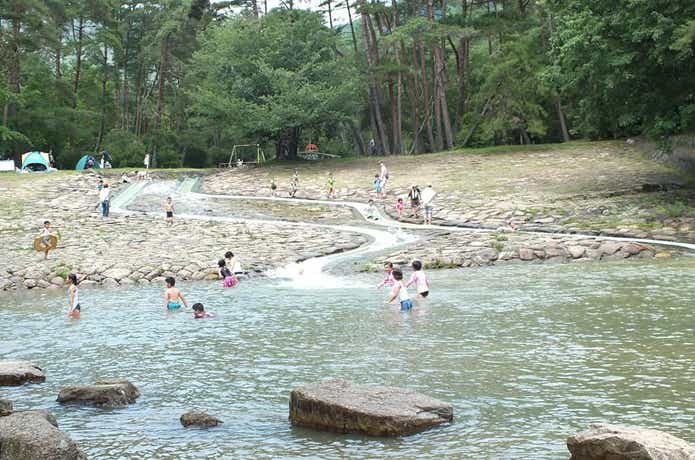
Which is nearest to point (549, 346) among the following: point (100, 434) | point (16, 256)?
point (100, 434)

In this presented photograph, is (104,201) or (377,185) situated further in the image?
(377,185)

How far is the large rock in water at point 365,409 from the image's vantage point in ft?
32.4

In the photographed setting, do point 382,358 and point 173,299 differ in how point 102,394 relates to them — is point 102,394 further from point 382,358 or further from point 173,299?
point 173,299

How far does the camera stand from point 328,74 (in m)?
54.1

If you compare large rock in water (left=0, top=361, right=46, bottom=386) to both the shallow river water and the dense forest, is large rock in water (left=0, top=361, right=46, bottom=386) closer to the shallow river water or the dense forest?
the shallow river water

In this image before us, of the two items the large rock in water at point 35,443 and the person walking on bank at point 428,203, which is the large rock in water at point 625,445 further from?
the person walking on bank at point 428,203

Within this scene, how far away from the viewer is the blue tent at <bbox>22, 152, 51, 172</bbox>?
54.8 meters

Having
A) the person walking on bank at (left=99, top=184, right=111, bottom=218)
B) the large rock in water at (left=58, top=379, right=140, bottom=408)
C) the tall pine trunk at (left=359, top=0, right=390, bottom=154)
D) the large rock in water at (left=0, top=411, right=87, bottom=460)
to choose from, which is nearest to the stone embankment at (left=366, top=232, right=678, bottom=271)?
the person walking on bank at (left=99, top=184, right=111, bottom=218)

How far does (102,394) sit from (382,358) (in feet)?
15.9

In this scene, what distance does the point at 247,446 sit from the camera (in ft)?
32.0

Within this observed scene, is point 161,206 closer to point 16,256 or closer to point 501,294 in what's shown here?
point 16,256

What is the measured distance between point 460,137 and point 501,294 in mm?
35699

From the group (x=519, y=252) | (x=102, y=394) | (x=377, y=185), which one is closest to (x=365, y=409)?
(x=102, y=394)

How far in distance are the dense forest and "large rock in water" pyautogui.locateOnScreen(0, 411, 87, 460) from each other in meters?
25.5
